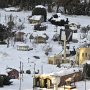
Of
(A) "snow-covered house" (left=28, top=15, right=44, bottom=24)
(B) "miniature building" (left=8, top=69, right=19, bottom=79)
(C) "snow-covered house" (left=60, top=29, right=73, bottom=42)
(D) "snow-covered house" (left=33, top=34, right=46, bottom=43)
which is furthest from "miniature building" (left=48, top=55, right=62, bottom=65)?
(A) "snow-covered house" (left=28, top=15, right=44, bottom=24)

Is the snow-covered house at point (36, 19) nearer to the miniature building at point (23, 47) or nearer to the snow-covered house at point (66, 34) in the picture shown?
the snow-covered house at point (66, 34)

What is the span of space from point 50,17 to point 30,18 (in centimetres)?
265

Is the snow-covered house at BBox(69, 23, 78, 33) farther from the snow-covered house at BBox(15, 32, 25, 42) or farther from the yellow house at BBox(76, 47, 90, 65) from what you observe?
the yellow house at BBox(76, 47, 90, 65)

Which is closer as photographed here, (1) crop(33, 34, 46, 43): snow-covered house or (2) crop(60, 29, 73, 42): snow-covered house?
(2) crop(60, 29, 73, 42): snow-covered house

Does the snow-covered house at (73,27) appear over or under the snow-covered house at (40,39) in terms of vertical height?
over

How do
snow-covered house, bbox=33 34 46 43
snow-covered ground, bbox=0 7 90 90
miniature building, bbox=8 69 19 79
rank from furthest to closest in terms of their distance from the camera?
1. snow-covered house, bbox=33 34 46 43
2. miniature building, bbox=8 69 19 79
3. snow-covered ground, bbox=0 7 90 90

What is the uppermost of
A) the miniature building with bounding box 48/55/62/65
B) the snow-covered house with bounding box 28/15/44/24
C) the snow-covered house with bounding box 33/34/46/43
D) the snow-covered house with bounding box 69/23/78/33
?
the snow-covered house with bounding box 28/15/44/24

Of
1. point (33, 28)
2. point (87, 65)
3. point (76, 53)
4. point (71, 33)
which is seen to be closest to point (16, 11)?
point (33, 28)

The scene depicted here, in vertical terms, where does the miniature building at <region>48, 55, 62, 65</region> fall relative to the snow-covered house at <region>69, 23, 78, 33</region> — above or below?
below

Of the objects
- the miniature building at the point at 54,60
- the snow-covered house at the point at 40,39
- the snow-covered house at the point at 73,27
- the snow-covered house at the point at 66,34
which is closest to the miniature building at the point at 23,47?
the snow-covered house at the point at 40,39

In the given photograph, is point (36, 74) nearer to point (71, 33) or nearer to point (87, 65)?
point (87, 65)

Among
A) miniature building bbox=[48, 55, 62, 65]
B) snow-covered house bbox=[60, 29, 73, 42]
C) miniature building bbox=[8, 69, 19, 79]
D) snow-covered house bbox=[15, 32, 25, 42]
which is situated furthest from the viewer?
snow-covered house bbox=[15, 32, 25, 42]

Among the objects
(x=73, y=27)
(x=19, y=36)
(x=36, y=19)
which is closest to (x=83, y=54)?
(x=19, y=36)

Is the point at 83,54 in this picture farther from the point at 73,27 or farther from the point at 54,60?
the point at 73,27
